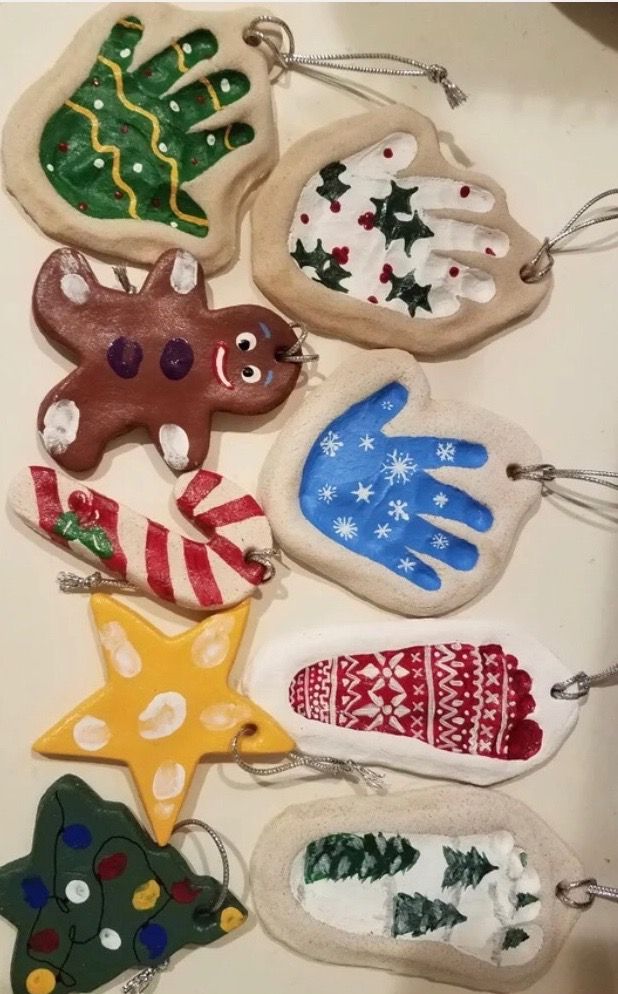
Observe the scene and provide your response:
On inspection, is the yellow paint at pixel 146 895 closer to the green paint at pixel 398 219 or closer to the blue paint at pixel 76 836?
Answer: the blue paint at pixel 76 836

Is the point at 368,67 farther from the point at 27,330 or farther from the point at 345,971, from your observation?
the point at 345,971

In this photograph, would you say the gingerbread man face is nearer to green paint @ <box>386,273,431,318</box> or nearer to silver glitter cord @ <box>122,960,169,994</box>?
green paint @ <box>386,273,431,318</box>

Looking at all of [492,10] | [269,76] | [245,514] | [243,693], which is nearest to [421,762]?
[243,693]

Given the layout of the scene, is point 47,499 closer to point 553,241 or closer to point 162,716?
point 162,716

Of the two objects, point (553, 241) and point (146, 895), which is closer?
point (146, 895)

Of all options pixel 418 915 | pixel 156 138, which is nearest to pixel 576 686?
pixel 418 915

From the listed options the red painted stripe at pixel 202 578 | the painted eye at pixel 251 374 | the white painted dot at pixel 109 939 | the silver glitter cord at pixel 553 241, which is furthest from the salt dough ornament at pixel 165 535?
the silver glitter cord at pixel 553 241

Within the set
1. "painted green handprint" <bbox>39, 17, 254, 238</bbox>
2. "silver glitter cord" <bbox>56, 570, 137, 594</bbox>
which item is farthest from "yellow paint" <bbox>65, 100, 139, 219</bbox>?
"silver glitter cord" <bbox>56, 570, 137, 594</bbox>

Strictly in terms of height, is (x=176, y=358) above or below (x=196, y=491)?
above
